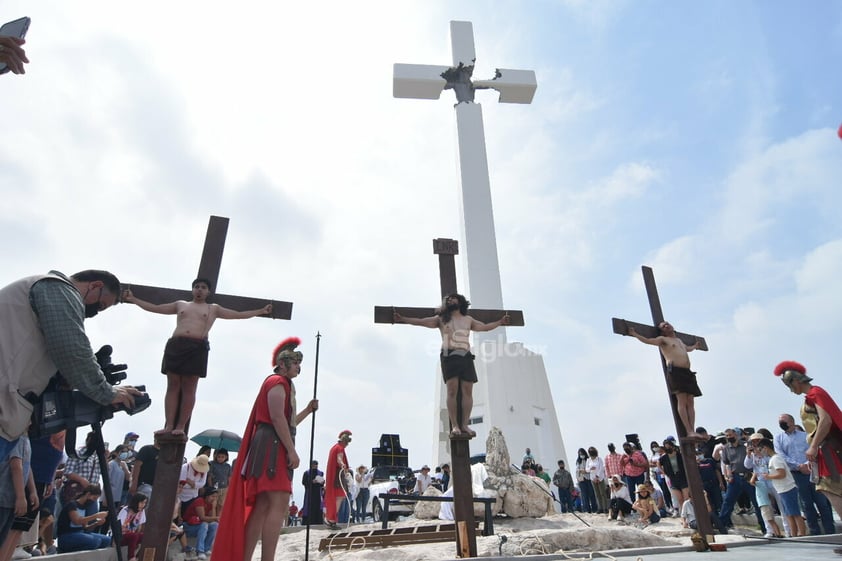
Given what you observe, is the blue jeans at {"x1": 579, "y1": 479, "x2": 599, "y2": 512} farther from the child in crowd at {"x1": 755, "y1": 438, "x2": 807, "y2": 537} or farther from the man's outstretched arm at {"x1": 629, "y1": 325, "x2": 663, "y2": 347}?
the man's outstretched arm at {"x1": 629, "y1": 325, "x2": 663, "y2": 347}

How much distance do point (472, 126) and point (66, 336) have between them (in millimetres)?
18119

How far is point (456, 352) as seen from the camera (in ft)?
18.3

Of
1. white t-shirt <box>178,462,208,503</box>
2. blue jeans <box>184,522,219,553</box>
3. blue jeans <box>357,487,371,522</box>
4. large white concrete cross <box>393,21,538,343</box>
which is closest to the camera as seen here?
blue jeans <box>184,522,219,553</box>

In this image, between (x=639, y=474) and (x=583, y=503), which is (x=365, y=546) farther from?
(x=583, y=503)

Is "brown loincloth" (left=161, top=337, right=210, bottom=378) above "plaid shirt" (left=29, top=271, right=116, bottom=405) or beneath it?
above

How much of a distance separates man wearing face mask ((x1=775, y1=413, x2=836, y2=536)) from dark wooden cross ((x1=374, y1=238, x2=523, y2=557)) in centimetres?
385

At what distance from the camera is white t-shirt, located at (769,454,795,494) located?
6.79 metres

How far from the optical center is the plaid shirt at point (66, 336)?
97.7 inches

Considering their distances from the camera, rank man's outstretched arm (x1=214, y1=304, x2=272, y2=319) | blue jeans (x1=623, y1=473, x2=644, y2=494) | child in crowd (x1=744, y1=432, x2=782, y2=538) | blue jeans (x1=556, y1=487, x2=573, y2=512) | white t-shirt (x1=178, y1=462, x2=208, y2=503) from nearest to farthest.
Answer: man's outstretched arm (x1=214, y1=304, x2=272, y2=319) < white t-shirt (x1=178, y1=462, x2=208, y2=503) < child in crowd (x1=744, y1=432, x2=782, y2=538) < blue jeans (x1=623, y1=473, x2=644, y2=494) < blue jeans (x1=556, y1=487, x2=573, y2=512)

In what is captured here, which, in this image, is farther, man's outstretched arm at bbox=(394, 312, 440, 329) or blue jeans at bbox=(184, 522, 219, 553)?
blue jeans at bbox=(184, 522, 219, 553)

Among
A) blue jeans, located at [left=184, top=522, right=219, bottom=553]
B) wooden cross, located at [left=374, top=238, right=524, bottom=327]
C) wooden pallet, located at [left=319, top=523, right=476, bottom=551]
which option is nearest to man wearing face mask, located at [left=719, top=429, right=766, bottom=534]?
wooden pallet, located at [left=319, top=523, right=476, bottom=551]

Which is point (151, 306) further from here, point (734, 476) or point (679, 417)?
point (734, 476)

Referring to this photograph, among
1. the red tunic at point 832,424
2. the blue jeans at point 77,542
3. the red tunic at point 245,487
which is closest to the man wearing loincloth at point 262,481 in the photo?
the red tunic at point 245,487

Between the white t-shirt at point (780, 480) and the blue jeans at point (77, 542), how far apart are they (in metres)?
7.84
